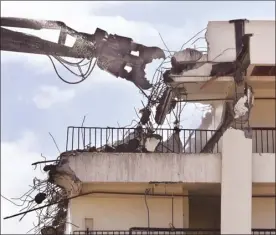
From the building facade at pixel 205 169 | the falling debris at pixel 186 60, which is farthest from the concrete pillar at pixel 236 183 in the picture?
the falling debris at pixel 186 60

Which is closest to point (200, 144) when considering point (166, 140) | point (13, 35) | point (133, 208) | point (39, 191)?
point (166, 140)

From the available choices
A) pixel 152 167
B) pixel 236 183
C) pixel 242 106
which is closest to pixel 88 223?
pixel 152 167

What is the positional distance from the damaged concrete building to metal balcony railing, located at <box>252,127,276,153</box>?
0.08 ft

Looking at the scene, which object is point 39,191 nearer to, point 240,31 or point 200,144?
point 200,144

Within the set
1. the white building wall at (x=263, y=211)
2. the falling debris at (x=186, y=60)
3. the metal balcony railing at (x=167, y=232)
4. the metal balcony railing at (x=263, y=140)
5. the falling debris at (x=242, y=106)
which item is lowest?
the metal balcony railing at (x=167, y=232)

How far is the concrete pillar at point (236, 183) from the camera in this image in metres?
15.9

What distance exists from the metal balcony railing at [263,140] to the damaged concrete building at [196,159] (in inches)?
0.9

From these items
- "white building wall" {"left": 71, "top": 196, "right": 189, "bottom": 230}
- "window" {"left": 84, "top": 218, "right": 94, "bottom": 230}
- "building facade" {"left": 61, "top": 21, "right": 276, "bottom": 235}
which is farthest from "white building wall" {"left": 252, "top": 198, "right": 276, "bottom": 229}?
"window" {"left": 84, "top": 218, "right": 94, "bottom": 230}

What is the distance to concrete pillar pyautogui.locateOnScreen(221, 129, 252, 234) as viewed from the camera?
15.9 metres

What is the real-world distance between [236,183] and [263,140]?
2.35 meters

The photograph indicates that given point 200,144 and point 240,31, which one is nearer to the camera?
point 240,31

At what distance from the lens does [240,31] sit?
701 inches

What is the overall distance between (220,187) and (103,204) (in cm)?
261

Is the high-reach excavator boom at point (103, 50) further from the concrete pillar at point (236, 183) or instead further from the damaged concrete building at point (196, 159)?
the concrete pillar at point (236, 183)
